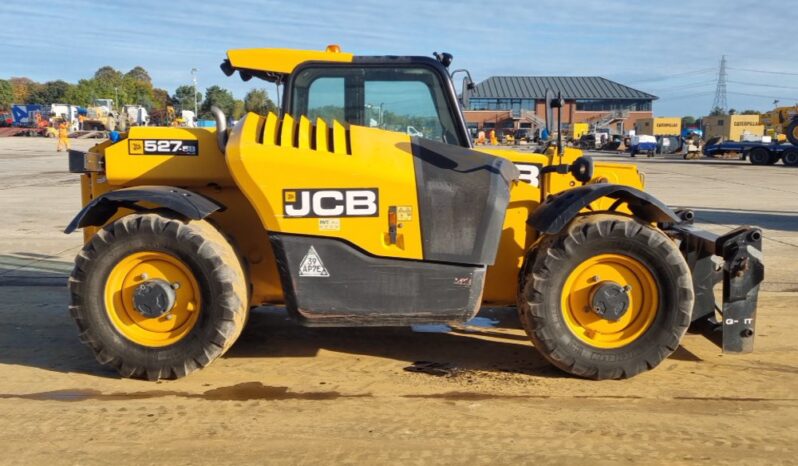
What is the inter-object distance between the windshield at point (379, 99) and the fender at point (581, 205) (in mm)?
855

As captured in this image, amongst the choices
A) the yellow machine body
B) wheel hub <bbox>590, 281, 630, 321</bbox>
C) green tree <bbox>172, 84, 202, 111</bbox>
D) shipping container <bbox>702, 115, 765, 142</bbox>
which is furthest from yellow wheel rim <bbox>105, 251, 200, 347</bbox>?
shipping container <bbox>702, 115, 765, 142</bbox>

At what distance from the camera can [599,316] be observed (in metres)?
4.59

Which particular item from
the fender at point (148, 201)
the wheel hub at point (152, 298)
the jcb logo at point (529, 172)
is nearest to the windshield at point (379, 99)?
the jcb logo at point (529, 172)

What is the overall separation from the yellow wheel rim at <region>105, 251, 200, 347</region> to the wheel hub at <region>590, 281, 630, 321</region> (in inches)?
103

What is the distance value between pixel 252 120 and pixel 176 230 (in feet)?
2.89

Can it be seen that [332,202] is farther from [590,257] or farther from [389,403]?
[590,257]

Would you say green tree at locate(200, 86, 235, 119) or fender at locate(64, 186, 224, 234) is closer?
fender at locate(64, 186, 224, 234)

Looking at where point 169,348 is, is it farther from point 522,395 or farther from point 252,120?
point 522,395

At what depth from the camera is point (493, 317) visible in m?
6.39

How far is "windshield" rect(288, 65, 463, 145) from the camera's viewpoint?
500 centimetres

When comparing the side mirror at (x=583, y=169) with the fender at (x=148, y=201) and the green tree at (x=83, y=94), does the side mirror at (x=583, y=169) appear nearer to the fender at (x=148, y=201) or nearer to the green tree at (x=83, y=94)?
the fender at (x=148, y=201)

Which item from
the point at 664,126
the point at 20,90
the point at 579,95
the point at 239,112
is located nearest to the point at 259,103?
the point at 239,112

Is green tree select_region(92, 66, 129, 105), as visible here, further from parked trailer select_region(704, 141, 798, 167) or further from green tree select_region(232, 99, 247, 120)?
green tree select_region(232, 99, 247, 120)

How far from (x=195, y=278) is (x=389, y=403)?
1494 millimetres
